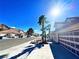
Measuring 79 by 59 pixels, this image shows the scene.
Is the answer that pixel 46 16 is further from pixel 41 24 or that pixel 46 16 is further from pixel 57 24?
pixel 57 24

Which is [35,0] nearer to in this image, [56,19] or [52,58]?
[52,58]

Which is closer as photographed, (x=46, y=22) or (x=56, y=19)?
(x=46, y=22)

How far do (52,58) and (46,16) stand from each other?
60.3 feet

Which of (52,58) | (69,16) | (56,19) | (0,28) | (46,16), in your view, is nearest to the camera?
(52,58)

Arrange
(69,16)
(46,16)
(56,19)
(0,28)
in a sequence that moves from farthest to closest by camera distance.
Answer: (0,28)
(56,19)
(69,16)
(46,16)

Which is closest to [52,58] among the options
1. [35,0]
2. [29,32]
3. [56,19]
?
[35,0]

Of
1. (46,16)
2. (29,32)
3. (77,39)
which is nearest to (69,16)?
(46,16)

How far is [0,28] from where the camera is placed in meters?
70.8

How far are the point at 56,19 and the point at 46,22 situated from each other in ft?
26.9

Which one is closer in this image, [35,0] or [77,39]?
[77,39]

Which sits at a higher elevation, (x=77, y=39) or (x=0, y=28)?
(x=0, y=28)

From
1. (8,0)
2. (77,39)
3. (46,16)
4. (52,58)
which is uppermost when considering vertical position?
(8,0)

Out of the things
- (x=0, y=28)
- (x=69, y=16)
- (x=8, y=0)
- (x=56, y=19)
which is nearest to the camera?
(x=8, y=0)

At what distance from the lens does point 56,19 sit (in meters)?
35.2
